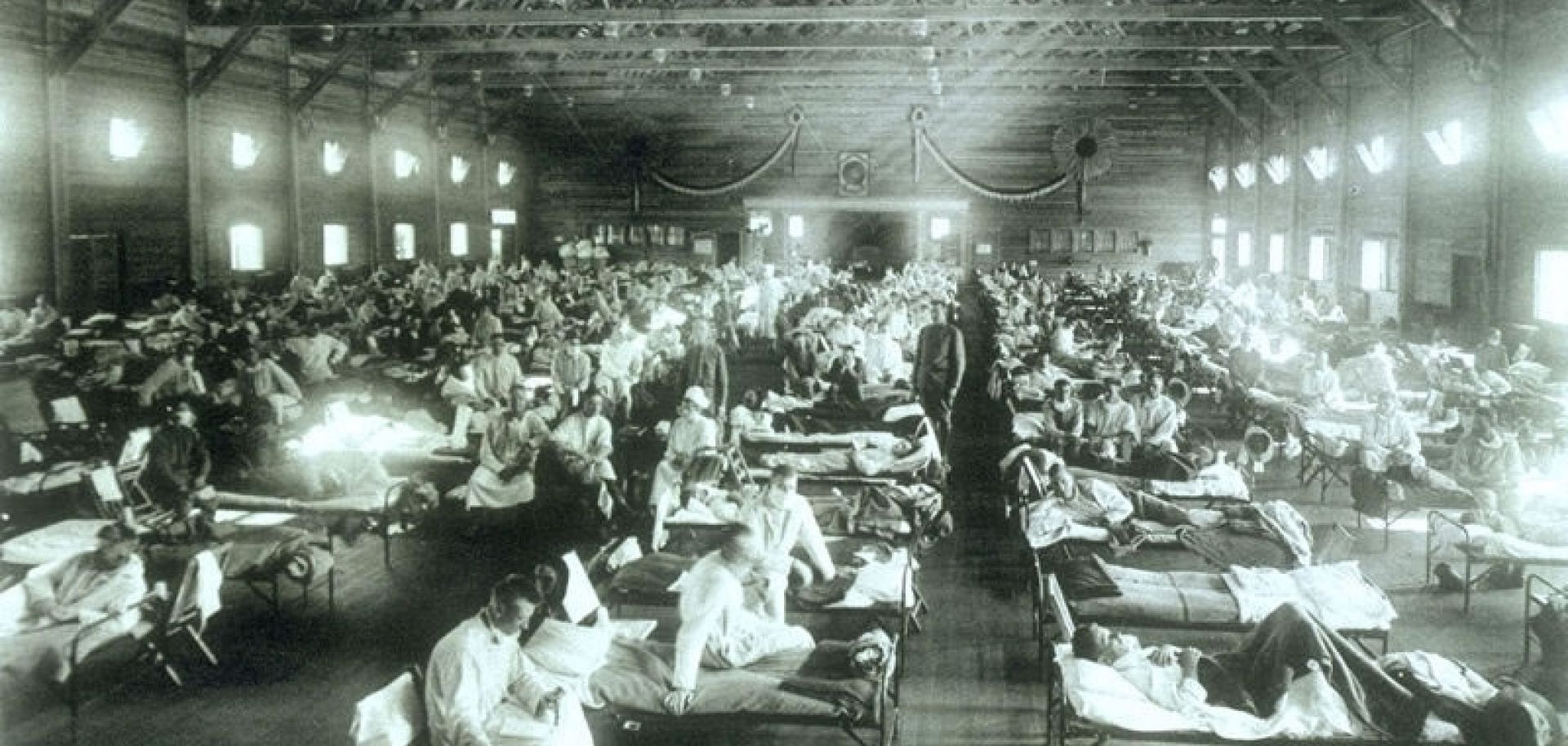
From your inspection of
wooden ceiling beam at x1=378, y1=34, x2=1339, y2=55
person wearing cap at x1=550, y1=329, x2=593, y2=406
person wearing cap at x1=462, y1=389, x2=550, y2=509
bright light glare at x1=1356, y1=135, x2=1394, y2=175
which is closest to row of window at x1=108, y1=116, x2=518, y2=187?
wooden ceiling beam at x1=378, y1=34, x2=1339, y2=55

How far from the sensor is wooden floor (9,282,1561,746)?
21.6ft

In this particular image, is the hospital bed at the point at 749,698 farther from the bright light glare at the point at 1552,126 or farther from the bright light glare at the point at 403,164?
the bright light glare at the point at 403,164

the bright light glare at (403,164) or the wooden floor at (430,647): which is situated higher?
the bright light glare at (403,164)

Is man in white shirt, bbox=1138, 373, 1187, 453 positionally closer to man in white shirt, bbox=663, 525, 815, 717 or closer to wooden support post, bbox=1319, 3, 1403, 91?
man in white shirt, bbox=663, 525, 815, 717

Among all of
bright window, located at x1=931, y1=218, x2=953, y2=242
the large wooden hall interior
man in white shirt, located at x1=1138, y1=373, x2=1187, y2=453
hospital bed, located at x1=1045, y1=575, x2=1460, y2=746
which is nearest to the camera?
hospital bed, located at x1=1045, y1=575, x2=1460, y2=746

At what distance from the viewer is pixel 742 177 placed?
1425 inches

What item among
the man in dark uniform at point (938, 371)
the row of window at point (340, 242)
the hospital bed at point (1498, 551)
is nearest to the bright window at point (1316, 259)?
the man in dark uniform at point (938, 371)

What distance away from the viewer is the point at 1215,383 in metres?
16.7

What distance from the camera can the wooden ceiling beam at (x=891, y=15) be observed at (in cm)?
1830

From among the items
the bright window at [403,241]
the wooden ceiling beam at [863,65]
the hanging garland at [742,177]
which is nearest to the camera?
the wooden ceiling beam at [863,65]

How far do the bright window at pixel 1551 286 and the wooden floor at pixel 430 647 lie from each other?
734cm

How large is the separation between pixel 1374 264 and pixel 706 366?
15132 mm

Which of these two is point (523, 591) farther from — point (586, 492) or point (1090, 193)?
point (1090, 193)

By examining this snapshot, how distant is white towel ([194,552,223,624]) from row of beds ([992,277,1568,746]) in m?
4.87
